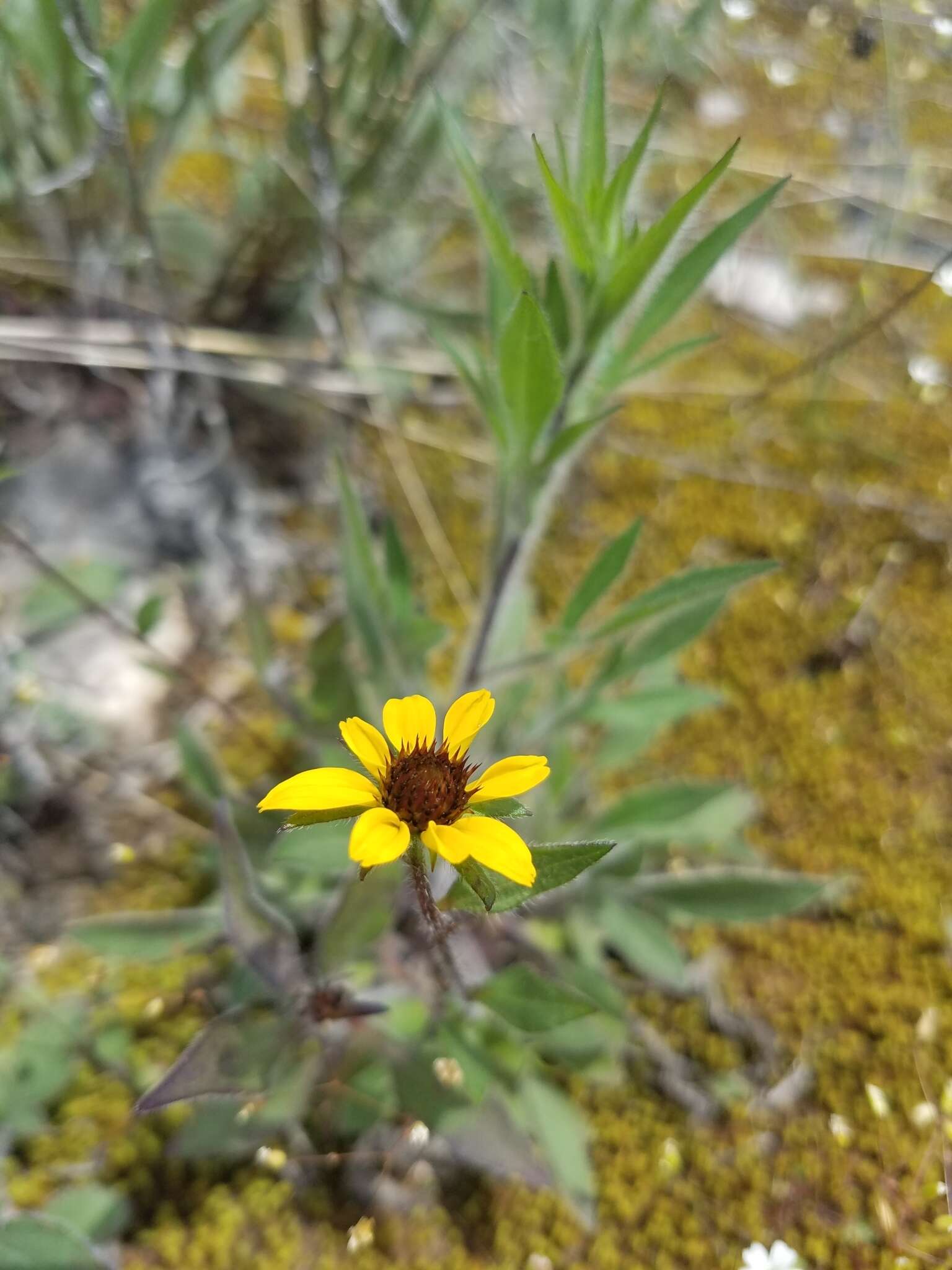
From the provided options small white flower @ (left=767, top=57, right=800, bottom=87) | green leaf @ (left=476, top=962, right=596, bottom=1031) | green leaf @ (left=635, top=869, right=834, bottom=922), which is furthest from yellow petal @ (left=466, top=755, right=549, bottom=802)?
small white flower @ (left=767, top=57, right=800, bottom=87)

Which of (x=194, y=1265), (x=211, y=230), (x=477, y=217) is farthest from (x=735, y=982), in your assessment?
(x=211, y=230)

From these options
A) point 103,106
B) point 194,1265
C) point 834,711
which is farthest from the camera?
point 834,711

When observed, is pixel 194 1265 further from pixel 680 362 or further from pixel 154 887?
pixel 680 362

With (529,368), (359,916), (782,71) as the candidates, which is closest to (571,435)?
(529,368)

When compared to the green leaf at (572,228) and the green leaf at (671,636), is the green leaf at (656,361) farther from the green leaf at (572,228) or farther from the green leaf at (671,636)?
the green leaf at (671,636)

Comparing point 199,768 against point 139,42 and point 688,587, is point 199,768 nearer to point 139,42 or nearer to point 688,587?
point 688,587

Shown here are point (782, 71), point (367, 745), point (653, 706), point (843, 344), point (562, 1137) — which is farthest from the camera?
point (782, 71)
